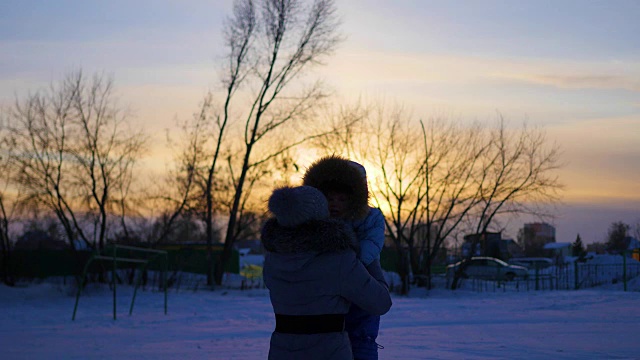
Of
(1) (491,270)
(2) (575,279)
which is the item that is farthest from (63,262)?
(2) (575,279)

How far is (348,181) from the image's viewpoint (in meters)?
3.80

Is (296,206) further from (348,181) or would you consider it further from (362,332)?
(362,332)

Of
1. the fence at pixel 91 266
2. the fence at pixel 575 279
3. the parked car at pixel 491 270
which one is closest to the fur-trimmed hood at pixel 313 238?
the fence at pixel 91 266

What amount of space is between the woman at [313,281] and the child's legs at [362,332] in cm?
38

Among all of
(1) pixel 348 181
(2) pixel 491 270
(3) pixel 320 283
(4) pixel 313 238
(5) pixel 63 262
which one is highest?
(1) pixel 348 181

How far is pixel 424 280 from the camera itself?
27562 millimetres

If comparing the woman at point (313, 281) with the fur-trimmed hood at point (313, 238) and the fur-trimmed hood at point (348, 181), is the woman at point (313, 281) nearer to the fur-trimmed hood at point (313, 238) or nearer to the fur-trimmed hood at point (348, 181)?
the fur-trimmed hood at point (313, 238)

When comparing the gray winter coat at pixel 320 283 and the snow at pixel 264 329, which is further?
the snow at pixel 264 329

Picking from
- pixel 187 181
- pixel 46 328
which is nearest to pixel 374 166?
pixel 187 181

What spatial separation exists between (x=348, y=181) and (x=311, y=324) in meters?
0.79

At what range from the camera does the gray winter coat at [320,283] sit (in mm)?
3316

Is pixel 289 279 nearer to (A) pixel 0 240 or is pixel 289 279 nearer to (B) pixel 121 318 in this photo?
(B) pixel 121 318

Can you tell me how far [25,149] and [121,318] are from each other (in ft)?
36.0

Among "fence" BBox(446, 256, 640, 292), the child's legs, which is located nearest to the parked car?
"fence" BBox(446, 256, 640, 292)
